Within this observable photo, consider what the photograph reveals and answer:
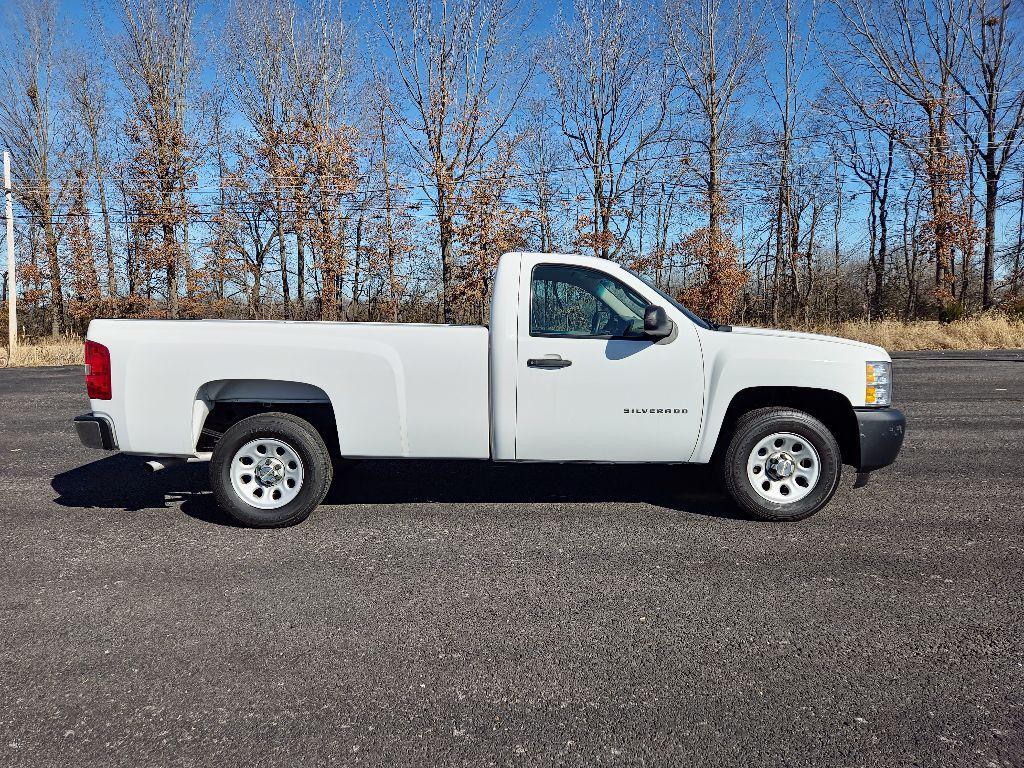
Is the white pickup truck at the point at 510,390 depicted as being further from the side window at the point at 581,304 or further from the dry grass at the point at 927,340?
the dry grass at the point at 927,340

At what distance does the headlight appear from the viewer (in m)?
5.09

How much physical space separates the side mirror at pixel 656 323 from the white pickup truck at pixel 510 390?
0.04 feet

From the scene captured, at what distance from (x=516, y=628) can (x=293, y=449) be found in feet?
7.56

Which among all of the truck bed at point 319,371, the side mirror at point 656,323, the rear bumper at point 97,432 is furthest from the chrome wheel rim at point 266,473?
the side mirror at point 656,323

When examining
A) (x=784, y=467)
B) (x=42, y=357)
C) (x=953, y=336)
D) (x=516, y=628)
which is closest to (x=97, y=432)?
(x=516, y=628)

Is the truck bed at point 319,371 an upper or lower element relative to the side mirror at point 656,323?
lower

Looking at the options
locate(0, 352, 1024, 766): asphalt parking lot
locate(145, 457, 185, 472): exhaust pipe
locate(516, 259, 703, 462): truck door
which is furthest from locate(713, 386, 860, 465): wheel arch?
locate(145, 457, 185, 472): exhaust pipe

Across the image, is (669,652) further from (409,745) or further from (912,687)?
(409,745)

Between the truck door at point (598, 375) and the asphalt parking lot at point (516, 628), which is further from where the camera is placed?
the truck door at point (598, 375)

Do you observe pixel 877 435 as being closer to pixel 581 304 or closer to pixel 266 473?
pixel 581 304

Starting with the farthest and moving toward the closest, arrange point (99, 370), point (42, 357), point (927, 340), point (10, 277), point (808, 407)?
point (927, 340), point (42, 357), point (10, 277), point (808, 407), point (99, 370)

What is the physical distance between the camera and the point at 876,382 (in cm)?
512

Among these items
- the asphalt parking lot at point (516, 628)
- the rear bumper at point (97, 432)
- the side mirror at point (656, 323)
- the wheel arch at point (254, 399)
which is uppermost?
the side mirror at point (656, 323)

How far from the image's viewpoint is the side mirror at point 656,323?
483 centimetres
